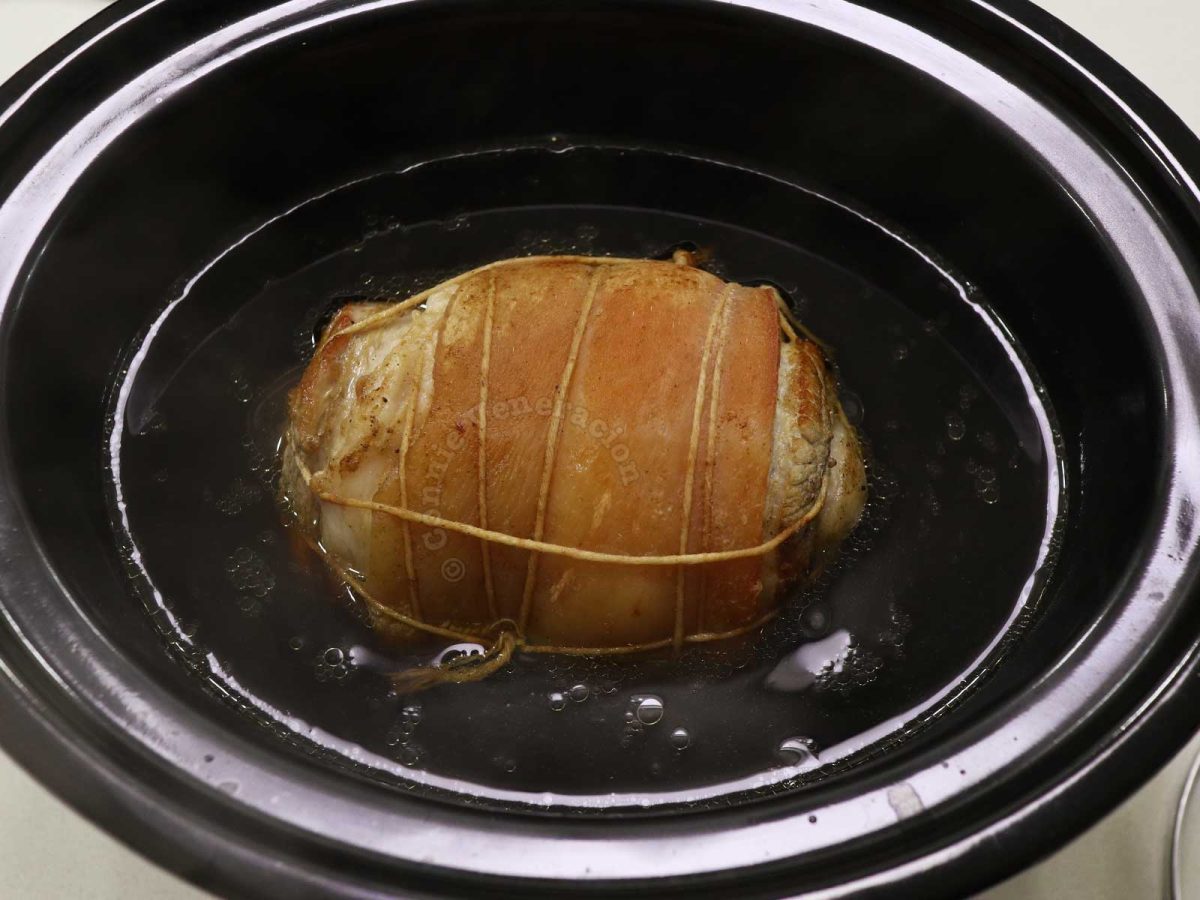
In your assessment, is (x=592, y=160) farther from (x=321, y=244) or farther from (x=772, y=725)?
(x=772, y=725)

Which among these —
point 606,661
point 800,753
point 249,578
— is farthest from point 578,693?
point 249,578

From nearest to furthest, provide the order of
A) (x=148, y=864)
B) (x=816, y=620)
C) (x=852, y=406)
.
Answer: (x=148, y=864)
(x=816, y=620)
(x=852, y=406)

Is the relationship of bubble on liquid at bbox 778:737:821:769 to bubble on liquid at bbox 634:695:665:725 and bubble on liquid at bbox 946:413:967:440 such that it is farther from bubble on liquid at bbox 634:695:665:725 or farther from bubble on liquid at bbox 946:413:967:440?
bubble on liquid at bbox 946:413:967:440

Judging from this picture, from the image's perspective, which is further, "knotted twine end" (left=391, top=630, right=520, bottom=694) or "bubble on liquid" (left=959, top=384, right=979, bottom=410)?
"bubble on liquid" (left=959, top=384, right=979, bottom=410)

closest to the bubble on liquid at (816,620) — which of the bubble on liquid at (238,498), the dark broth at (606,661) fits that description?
the dark broth at (606,661)

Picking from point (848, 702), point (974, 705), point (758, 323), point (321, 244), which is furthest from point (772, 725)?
point (321, 244)

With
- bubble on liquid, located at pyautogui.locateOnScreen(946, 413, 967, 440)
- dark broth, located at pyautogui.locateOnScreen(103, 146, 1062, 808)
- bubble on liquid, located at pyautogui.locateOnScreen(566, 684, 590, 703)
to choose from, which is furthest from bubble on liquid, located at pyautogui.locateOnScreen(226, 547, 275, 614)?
bubble on liquid, located at pyautogui.locateOnScreen(946, 413, 967, 440)

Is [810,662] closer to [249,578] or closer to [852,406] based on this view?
[852,406]
